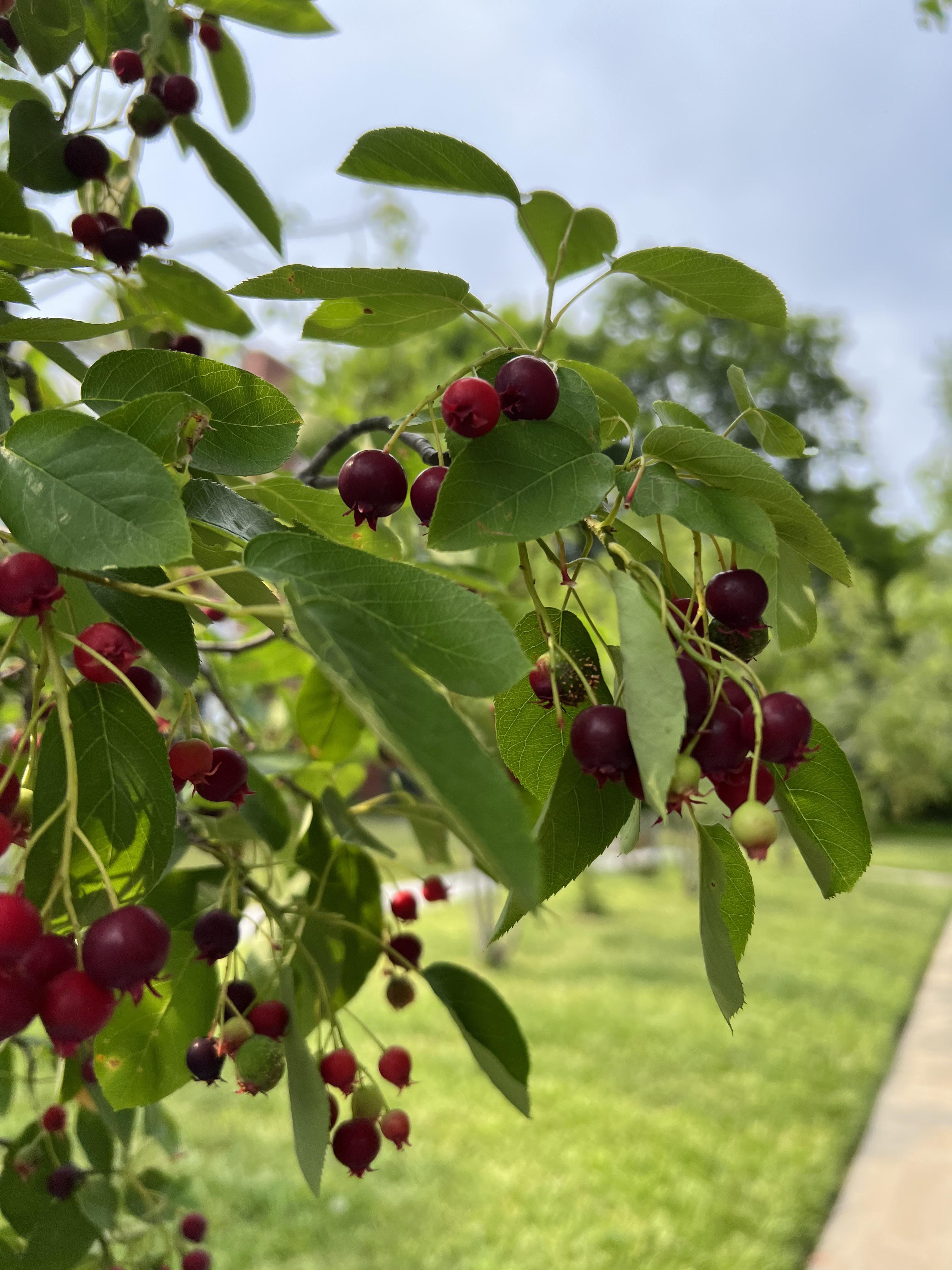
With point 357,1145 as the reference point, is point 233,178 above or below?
above

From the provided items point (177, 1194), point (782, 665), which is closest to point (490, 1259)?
point (177, 1194)

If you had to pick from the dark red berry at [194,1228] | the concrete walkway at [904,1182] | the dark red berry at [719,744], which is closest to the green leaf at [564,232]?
the dark red berry at [719,744]

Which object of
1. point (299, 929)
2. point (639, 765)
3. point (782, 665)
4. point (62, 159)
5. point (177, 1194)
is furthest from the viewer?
point (782, 665)

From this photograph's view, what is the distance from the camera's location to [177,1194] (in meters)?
1.55

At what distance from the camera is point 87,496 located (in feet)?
1.77

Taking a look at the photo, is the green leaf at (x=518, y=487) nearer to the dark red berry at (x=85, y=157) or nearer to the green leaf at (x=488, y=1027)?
the green leaf at (x=488, y=1027)

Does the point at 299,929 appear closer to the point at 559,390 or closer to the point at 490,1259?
the point at 559,390

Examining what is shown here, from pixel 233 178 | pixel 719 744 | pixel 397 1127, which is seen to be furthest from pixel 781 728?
pixel 233 178

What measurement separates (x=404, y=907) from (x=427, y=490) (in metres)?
0.80

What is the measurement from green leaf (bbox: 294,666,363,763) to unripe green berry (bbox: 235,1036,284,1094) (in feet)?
1.87

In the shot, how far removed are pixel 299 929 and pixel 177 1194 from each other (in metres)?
0.70

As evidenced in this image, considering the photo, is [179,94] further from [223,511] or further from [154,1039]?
[154,1039]

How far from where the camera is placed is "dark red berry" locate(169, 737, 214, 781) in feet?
2.40

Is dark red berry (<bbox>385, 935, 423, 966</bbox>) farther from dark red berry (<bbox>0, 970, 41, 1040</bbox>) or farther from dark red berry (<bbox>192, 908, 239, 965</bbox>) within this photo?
dark red berry (<bbox>0, 970, 41, 1040</bbox>)
